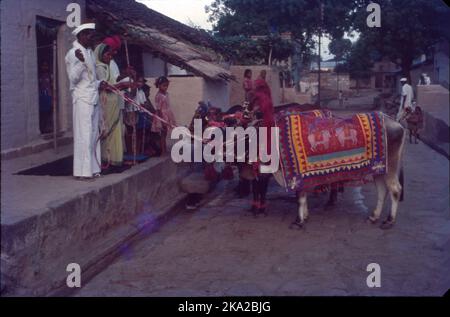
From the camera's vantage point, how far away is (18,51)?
8844 millimetres

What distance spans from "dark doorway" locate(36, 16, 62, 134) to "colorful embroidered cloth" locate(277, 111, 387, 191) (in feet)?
14.4

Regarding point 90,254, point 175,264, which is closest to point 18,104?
point 90,254

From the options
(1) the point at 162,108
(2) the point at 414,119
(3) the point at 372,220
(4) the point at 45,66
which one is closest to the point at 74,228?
(3) the point at 372,220

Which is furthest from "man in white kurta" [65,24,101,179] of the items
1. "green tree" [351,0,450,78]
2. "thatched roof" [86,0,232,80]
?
"green tree" [351,0,450,78]

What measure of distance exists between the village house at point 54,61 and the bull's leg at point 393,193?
15.6ft

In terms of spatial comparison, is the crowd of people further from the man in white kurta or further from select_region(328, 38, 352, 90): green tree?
select_region(328, 38, 352, 90): green tree

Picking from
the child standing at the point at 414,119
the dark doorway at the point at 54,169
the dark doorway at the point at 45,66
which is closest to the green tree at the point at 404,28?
the child standing at the point at 414,119

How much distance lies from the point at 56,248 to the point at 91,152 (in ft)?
6.08

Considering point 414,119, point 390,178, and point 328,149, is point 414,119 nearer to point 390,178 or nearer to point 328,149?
point 390,178

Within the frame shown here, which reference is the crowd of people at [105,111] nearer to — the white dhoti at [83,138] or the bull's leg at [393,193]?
the white dhoti at [83,138]
